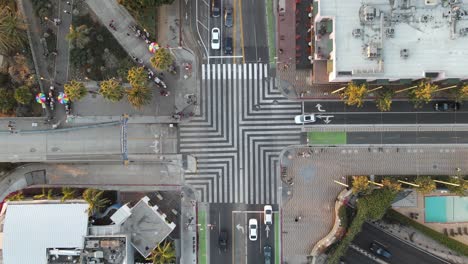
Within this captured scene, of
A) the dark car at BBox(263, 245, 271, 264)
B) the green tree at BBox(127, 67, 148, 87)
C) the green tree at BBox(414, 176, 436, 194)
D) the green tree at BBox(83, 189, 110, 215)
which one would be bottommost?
the dark car at BBox(263, 245, 271, 264)

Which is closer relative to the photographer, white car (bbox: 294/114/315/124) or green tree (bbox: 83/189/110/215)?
green tree (bbox: 83/189/110/215)

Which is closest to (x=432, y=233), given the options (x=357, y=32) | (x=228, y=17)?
(x=357, y=32)

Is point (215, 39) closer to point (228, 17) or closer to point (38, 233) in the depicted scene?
point (228, 17)

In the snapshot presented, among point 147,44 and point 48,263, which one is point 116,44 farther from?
point 48,263

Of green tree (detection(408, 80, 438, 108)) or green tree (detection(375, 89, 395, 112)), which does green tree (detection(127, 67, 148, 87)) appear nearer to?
green tree (detection(375, 89, 395, 112))

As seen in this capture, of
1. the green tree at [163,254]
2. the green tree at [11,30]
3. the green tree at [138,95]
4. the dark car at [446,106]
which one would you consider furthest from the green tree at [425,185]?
the green tree at [11,30]

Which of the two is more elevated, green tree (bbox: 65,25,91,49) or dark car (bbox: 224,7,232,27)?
dark car (bbox: 224,7,232,27)

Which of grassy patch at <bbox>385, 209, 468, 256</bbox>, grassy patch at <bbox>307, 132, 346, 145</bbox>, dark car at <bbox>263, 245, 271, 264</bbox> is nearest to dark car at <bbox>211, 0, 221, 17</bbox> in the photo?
grassy patch at <bbox>307, 132, 346, 145</bbox>
